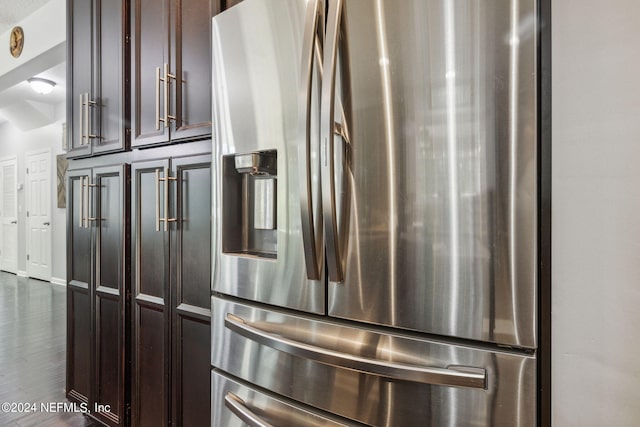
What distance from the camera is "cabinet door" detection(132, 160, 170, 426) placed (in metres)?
1.55

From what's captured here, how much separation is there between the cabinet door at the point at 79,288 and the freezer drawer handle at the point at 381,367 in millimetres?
1495

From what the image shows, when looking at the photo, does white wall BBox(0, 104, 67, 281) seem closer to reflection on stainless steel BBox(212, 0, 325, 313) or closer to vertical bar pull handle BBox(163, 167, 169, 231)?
vertical bar pull handle BBox(163, 167, 169, 231)

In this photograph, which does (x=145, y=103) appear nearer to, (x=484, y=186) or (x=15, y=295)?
(x=484, y=186)

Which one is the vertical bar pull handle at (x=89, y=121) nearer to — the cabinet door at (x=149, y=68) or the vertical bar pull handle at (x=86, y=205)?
the vertical bar pull handle at (x=86, y=205)

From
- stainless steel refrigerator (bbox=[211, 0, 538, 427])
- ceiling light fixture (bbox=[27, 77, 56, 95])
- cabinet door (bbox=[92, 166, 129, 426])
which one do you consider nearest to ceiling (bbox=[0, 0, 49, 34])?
ceiling light fixture (bbox=[27, 77, 56, 95])

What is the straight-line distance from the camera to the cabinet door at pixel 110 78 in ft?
5.79

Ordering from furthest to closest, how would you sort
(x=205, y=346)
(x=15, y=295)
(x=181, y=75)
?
1. (x=15, y=295)
2. (x=181, y=75)
3. (x=205, y=346)

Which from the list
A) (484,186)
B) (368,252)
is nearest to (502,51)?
(484,186)

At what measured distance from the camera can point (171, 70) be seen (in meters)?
1.51

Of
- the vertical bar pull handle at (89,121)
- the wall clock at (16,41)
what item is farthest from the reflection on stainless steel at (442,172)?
the wall clock at (16,41)
